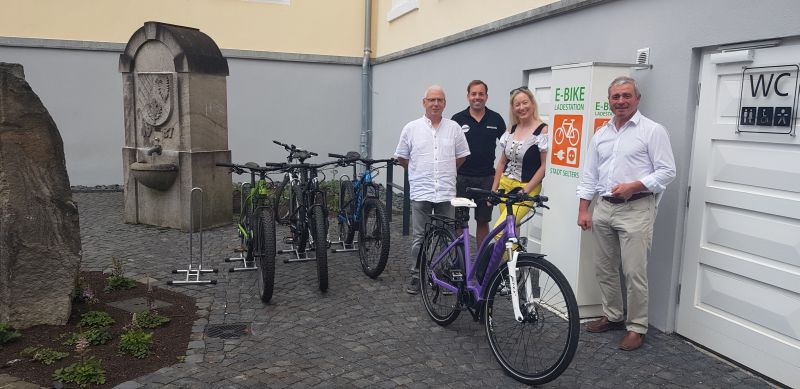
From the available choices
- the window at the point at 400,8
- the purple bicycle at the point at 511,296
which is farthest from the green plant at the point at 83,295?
the window at the point at 400,8

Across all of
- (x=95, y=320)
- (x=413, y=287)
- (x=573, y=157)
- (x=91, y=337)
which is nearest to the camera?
(x=91, y=337)

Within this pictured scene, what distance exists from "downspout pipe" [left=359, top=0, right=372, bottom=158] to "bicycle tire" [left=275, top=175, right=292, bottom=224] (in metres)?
7.33

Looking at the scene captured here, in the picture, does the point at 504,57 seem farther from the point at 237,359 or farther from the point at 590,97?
the point at 237,359

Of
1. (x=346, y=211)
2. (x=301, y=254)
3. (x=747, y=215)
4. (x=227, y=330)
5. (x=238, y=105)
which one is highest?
(x=238, y=105)

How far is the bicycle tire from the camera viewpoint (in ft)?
21.8

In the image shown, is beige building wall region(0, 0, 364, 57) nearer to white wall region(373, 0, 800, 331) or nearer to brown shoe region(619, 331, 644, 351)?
white wall region(373, 0, 800, 331)

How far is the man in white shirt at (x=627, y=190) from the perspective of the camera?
433 cm

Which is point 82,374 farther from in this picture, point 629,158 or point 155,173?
point 155,173

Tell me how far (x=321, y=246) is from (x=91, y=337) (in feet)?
6.45

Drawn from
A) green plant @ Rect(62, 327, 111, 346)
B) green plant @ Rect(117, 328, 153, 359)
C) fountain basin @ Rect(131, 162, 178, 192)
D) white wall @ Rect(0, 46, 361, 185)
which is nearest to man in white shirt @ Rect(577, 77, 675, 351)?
green plant @ Rect(117, 328, 153, 359)

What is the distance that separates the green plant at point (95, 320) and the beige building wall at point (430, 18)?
204 inches

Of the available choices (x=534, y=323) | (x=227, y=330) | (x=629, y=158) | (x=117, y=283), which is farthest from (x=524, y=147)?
(x=117, y=283)

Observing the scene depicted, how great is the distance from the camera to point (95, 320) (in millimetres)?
4793

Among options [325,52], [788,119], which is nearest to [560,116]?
[788,119]
